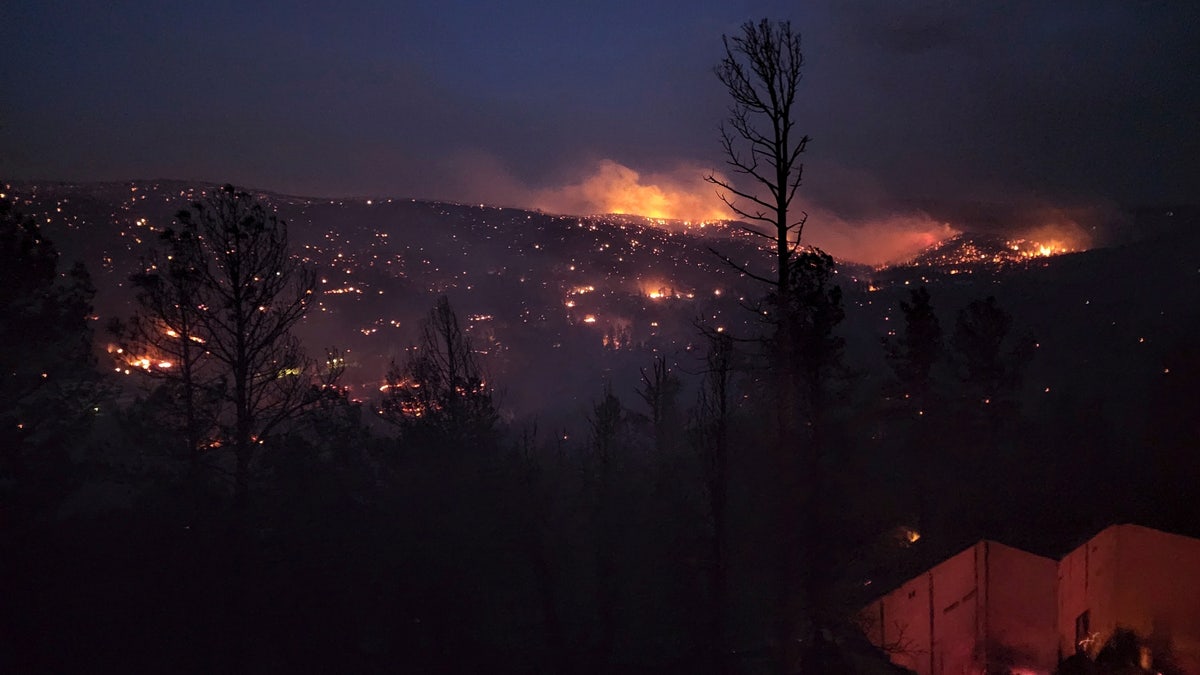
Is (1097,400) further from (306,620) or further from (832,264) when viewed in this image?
(306,620)

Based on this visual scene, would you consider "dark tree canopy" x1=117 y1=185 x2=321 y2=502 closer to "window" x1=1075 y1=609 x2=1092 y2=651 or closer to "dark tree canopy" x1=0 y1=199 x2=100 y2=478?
"dark tree canopy" x1=0 y1=199 x2=100 y2=478

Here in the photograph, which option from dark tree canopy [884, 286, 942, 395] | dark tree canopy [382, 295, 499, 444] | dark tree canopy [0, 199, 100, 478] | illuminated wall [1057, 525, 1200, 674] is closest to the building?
illuminated wall [1057, 525, 1200, 674]

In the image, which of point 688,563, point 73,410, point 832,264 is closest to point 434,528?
point 688,563

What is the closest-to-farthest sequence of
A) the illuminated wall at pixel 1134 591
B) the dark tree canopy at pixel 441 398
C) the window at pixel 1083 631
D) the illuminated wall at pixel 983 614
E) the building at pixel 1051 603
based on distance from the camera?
the illuminated wall at pixel 983 614, the building at pixel 1051 603, the illuminated wall at pixel 1134 591, the window at pixel 1083 631, the dark tree canopy at pixel 441 398

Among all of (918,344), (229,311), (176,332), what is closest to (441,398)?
(229,311)

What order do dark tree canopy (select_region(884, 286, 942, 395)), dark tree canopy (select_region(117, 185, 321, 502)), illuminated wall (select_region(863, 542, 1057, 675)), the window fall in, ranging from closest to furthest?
dark tree canopy (select_region(117, 185, 321, 502))
illuminated wall (select_region(863, 542, 1057, 675))
the window
dark tree canopy (select_region(884, 286, 942, 395))

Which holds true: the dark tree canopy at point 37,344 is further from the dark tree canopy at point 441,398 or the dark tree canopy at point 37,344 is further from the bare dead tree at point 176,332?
the dark tree canopy at point 441,398

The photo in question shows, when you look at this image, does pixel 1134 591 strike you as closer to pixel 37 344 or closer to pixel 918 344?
pixel 918 344

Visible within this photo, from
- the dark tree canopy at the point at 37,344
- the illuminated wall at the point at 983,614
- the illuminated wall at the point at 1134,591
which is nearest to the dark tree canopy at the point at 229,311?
the dark tree canopy at the point at 37,344
